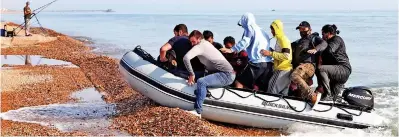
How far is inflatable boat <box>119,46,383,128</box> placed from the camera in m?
7.60

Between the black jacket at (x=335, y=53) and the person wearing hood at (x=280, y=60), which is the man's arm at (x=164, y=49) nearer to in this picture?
the person wearing hood at (x=280, y=60)

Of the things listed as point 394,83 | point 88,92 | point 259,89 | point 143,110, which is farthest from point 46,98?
point 394,83

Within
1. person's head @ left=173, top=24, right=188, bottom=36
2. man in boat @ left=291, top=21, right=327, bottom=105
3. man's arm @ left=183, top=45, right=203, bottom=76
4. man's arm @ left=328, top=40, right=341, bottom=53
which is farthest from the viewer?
person's head @ left=173, top=24, right=188, bottom=36

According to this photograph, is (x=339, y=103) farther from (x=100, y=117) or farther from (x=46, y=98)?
(x=46, y=98)

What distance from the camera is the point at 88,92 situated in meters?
10.5

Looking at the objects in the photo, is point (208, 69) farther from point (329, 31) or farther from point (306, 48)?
point (329, 31)

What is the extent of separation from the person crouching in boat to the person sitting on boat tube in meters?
Result: 1.27

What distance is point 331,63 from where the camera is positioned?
7754mm

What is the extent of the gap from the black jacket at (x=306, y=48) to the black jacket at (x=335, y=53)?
208mm

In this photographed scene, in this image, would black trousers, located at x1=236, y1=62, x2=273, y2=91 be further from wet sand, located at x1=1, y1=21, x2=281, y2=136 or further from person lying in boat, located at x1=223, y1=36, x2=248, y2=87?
wet sand, located at x1=1, y1=21, x2=281, y2=136

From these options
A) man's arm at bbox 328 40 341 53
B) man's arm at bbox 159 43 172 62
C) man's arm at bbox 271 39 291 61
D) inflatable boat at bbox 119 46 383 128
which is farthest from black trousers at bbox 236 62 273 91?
man's arm at bbox 159 43 172 62

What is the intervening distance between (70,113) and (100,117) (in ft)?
1.94

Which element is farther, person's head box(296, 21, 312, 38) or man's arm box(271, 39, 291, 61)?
person's head box(296, 21, 312, 38)

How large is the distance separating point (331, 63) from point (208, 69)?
178cm
